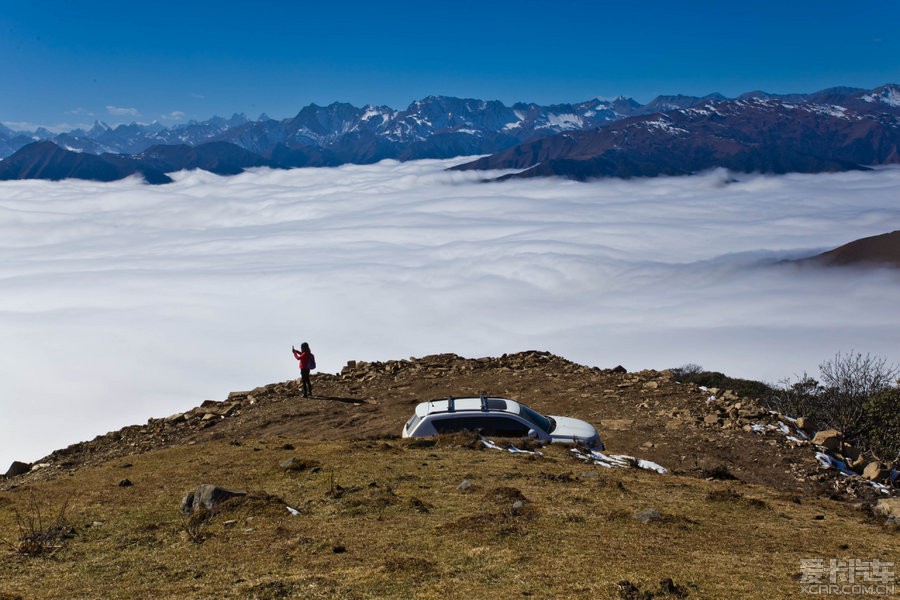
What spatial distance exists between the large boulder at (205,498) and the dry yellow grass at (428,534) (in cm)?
24

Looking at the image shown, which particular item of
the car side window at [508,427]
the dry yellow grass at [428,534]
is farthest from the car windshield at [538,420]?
the dry yellow grass at [428,534]

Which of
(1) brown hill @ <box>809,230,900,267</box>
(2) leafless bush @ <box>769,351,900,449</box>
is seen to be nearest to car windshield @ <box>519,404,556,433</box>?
(2) leafless bush @ <box>769,351,900,449</box>

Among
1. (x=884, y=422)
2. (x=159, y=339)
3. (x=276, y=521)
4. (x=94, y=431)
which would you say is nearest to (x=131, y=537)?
(x=276, y=521)

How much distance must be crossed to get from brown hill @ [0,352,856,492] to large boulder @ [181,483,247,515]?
24.1 ft

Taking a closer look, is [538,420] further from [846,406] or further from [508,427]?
[846,406]

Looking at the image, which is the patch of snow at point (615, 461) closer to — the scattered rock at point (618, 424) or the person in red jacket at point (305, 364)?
the scattered rock at point (618, 424)

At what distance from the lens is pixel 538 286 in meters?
190

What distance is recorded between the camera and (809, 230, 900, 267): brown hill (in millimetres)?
161625

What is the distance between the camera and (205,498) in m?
11.4

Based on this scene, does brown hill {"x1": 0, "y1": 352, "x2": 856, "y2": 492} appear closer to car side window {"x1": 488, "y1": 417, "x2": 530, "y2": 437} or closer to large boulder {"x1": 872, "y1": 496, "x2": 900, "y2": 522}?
car side window {"x1": 488, "y1": 417, "x2": 530, "y2": 437}

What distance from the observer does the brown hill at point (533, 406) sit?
1831 cm

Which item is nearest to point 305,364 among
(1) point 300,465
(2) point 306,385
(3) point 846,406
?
(2) point 306,385

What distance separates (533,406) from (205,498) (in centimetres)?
1384

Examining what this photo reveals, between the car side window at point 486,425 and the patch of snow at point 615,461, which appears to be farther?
the car side window at point 486,425
